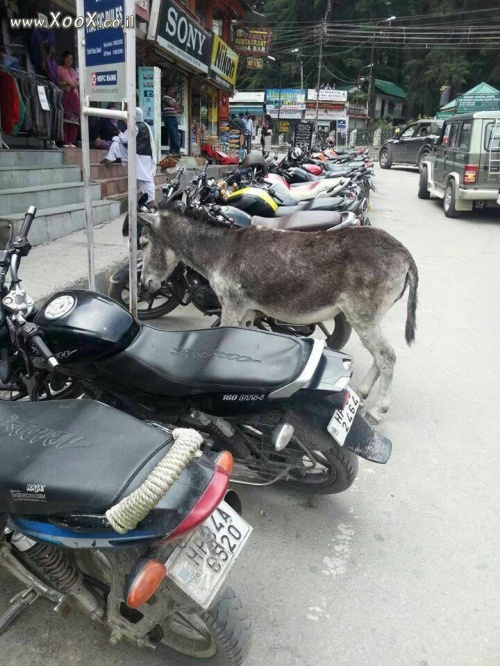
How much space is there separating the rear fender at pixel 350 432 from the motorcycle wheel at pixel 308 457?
0.9 inches

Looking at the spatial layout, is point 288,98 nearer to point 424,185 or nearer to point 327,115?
point 327,115

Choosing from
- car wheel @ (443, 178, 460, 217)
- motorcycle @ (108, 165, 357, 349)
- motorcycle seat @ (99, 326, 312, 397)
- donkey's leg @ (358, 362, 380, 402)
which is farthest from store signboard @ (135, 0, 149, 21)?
motorcycle seat @ (99, 326, 312, 397)

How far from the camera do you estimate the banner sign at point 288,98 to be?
44.5m

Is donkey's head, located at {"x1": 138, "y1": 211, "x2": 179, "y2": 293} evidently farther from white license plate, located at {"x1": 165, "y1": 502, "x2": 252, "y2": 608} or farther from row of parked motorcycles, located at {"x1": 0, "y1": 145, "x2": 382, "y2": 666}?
white license plate, located at {"x1": 165, "y1": 502, "x2": 252, "y2": 608}

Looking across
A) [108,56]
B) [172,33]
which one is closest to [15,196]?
[108,56]

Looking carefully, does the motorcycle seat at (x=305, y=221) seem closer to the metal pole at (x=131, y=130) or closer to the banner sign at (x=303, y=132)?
the metal pole at (x=131, y=130)

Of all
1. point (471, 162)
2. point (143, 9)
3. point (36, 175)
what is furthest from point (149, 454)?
point (143, 9)

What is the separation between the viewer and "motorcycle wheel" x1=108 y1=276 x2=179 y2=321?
488 cm

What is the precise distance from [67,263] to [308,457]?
13.1ft

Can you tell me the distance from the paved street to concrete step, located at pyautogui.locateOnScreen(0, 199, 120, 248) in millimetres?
3886

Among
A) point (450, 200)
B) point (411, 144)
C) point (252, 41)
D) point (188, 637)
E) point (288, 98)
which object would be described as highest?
point (288, 98)

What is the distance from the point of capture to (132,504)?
1.36 meters

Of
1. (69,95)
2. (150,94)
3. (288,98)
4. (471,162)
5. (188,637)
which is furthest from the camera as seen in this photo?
(288,98)

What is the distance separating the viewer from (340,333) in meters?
4.51
